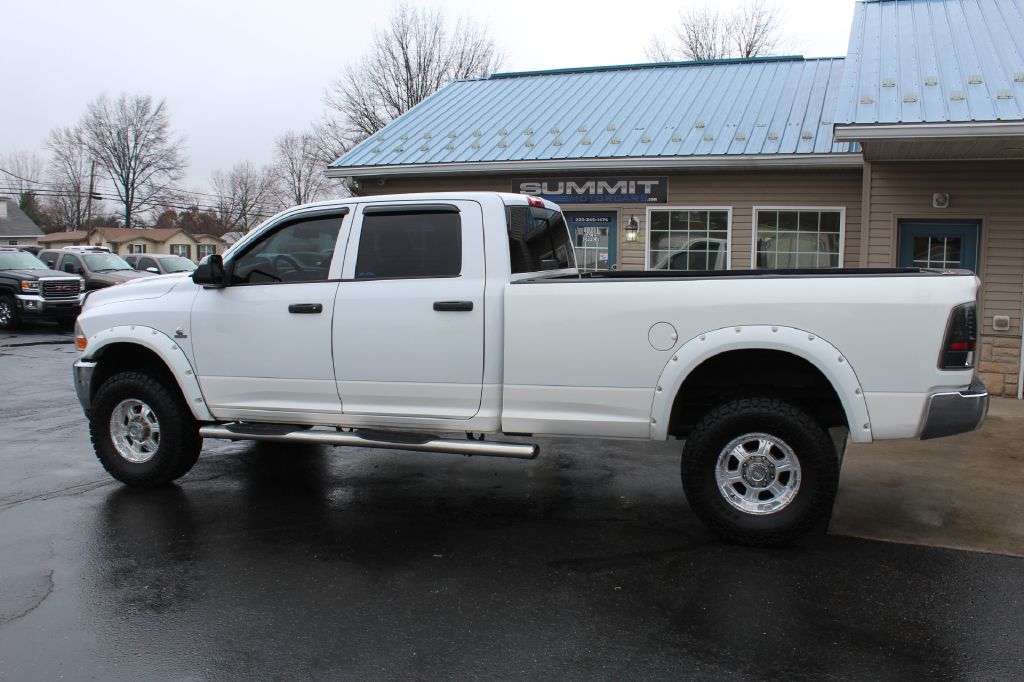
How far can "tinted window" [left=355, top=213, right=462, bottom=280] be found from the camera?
218 inches

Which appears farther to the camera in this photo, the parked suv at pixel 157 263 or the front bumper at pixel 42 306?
the parked suv at pixel 157 263

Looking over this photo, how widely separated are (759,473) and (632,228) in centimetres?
817

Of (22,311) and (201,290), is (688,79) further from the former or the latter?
(22,311)

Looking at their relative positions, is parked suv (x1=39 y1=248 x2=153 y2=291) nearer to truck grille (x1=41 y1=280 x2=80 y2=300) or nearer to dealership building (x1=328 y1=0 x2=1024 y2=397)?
truck grille (x1=41 y1=280 x2=80 y2=300)

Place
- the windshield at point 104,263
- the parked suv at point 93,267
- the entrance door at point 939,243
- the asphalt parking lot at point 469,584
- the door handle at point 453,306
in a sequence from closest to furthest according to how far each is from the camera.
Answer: the asphalt parking lot at point 469,584 → the door handle at point 453,306 → the entrance door at point 939,243 → the parked suv at point 93,267 → the windshield at point 104,263

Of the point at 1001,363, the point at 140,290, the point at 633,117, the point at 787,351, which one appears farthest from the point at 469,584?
the point at 633,117

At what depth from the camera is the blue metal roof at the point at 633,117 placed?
12047 mm

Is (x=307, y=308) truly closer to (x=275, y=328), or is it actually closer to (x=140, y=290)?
(x=275, y=328)

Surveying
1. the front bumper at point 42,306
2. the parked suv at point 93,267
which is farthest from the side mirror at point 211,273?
the parked suv at point 93,267

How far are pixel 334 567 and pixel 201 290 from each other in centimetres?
248

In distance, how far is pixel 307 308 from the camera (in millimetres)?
5621

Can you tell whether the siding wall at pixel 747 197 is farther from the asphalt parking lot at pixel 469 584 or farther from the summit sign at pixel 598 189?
the asphalt parking lot at pixel 469 584

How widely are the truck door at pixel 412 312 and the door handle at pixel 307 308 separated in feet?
0.42

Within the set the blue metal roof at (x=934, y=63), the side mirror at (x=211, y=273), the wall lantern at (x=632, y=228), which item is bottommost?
the side mirror at (x=211, y=273)
